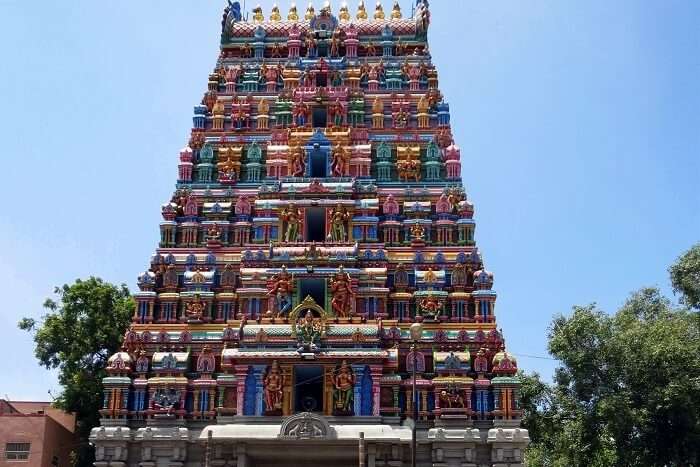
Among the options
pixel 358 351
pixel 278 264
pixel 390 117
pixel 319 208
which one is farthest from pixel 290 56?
pixel 358 351

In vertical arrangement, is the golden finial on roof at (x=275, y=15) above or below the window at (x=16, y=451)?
above

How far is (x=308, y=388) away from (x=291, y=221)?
6825 mm

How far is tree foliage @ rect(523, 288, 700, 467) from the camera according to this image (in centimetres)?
3497

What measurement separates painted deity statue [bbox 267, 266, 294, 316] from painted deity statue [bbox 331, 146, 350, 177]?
5.47 m

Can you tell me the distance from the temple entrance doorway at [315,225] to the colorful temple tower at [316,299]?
85mm

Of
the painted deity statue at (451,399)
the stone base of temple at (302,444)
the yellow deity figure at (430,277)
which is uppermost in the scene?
the yellow deity figure at (430,277)

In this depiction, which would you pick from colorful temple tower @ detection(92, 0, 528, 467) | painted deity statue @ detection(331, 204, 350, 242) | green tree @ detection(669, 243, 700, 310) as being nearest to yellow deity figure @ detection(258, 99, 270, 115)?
colorful temple tower @ detection(92, 0, 528, 467)

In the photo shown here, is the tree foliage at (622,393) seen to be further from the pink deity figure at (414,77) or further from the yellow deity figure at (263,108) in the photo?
the yellow deity figure at (263,108)

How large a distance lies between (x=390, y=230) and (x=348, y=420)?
325 inches

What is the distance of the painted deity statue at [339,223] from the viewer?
3269cm

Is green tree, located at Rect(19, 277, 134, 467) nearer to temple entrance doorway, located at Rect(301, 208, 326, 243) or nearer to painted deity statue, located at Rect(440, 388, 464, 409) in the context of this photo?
temple entrance doorway, located at Rect(301, 208, 326, 243)

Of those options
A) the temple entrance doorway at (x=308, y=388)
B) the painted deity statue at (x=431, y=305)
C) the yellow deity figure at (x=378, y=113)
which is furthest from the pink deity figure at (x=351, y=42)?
the temple entrance doorway at (x=308, y=388)

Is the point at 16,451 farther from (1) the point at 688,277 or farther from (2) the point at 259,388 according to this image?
(1) the point at 688,277

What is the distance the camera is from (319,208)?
3347 centimetres
